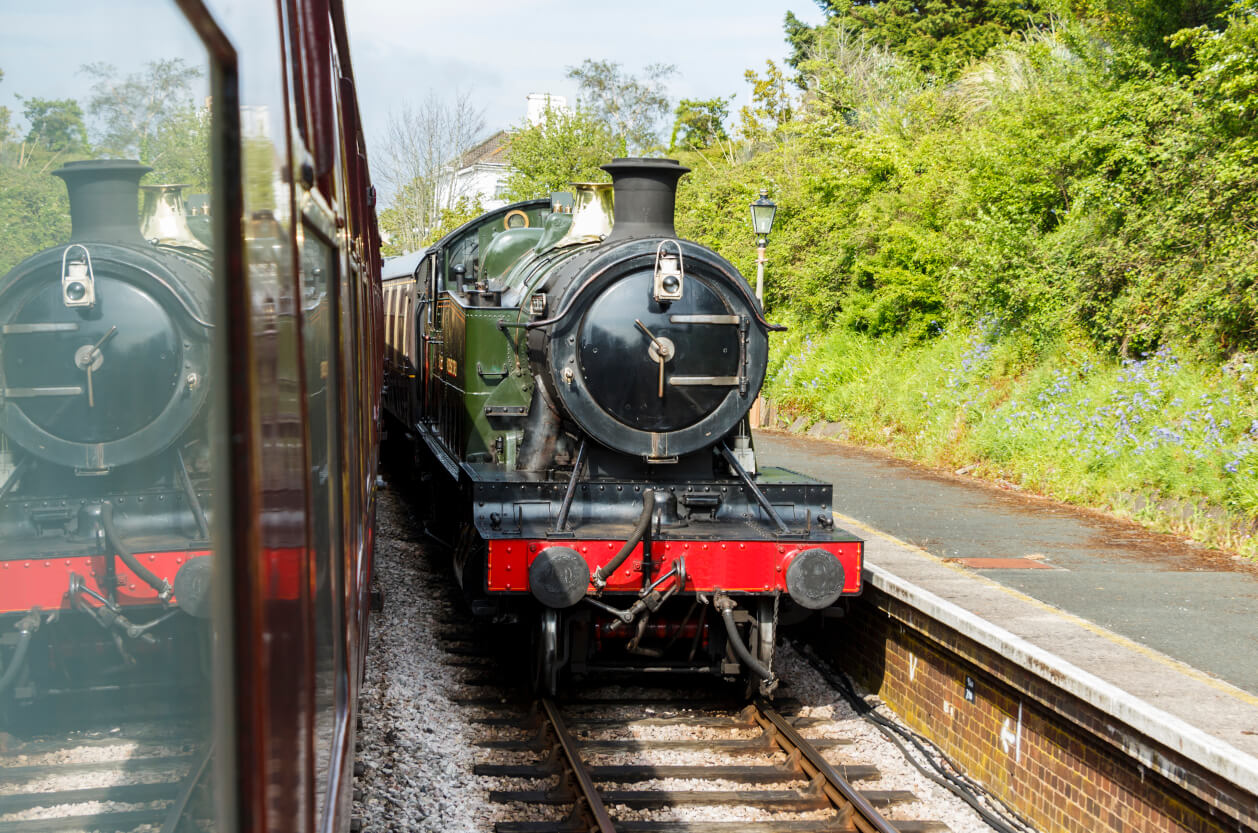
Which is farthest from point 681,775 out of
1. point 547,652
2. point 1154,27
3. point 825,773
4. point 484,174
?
point 484,174

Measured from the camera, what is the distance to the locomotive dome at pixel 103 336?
86cm

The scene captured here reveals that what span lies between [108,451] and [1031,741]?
5654 mm

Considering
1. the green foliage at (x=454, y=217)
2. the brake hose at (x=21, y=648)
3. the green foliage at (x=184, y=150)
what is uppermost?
the green foliage at (x=454, y=217)

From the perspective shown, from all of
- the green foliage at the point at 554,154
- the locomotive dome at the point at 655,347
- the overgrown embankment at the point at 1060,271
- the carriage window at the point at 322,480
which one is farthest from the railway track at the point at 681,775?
the green foliage at the point at 554,154

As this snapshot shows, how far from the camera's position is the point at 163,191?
3.40ft

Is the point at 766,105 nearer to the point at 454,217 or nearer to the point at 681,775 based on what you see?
the point at 454,217

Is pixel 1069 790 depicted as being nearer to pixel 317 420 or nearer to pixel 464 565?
pixel 464 565

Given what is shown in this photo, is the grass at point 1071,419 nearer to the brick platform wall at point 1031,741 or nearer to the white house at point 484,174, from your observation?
the brick platform wall at point 1031,741

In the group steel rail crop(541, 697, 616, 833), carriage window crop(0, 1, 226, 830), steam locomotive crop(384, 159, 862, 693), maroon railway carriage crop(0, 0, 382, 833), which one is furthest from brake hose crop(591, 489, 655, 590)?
carriage window crop(0, 1, 226, 830)

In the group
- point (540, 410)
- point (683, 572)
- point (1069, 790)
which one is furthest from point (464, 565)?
point (1069, 790)

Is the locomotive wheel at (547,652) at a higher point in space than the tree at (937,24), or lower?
lower

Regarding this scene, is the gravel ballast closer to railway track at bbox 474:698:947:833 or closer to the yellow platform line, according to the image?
railway track at bbox 474:698:947:833

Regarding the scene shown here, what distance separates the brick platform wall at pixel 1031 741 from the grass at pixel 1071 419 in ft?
13.2

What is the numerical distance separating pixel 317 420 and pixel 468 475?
5.16m
